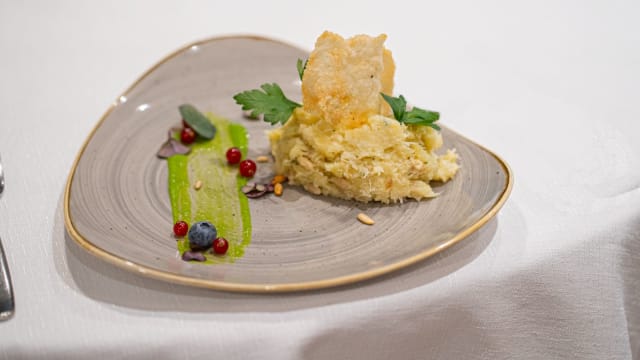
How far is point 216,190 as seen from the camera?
7.39 ft

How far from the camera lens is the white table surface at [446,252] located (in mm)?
1669

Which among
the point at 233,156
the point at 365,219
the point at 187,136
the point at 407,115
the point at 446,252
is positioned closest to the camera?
the point at 446,252

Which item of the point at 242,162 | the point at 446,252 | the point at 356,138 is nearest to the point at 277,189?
the point at 242,162

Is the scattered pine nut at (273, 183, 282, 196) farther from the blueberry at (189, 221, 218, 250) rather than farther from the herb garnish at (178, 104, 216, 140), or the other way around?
the herb garnish at (178, 104, 216, 140)

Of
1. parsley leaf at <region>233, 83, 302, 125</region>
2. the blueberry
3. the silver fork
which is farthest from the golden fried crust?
the silver fork

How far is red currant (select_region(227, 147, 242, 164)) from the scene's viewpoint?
2.38 m

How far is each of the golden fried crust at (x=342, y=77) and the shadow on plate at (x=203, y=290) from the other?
1.82 ft

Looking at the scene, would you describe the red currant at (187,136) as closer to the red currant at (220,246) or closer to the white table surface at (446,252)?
the white table surface at (446,252)

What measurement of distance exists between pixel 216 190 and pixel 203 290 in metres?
0.57

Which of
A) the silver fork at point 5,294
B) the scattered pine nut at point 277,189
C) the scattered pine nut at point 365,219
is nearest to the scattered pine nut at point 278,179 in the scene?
the scattered pine nut at point 277,189

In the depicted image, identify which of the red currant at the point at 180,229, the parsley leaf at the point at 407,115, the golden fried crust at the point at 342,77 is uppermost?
the golden fried crust at the point at 342,77

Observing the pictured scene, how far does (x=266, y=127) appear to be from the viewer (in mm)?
2607

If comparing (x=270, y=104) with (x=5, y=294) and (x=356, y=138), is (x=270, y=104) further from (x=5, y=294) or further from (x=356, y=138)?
(x=5, y=294)

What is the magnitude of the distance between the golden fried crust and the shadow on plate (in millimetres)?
555
